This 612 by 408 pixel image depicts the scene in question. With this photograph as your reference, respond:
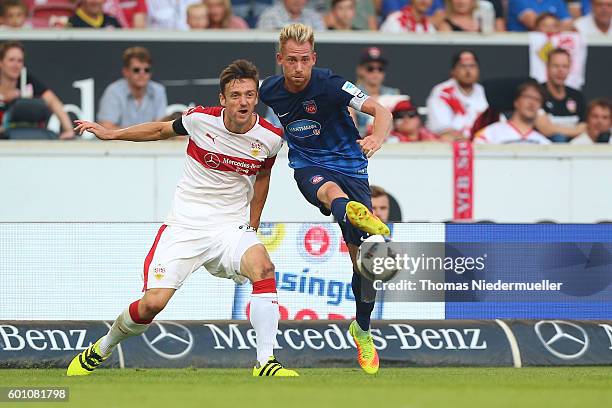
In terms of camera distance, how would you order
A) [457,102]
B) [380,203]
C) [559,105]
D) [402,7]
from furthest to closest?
[402,7] → [559,105] → [457,102] → [380,203]

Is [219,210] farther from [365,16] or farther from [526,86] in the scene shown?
[365,16]

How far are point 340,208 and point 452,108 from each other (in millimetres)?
7048

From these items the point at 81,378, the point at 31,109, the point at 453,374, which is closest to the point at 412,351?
the point at 453,374

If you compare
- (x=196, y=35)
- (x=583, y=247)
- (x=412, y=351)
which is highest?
(x=196, y=35)

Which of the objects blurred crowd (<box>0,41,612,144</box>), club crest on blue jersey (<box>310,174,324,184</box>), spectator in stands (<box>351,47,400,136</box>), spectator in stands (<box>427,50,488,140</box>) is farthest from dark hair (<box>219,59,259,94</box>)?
spectator in stands (<box>427,50,488,140</box>)

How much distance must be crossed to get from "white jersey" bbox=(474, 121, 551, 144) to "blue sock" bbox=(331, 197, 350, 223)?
A: 638cm

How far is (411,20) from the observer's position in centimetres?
1767

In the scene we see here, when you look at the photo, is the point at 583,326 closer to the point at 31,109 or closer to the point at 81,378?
the point at 81,378

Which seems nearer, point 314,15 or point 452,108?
point 452,108

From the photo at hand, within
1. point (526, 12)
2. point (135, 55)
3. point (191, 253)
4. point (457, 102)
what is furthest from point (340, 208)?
point (526, 12)

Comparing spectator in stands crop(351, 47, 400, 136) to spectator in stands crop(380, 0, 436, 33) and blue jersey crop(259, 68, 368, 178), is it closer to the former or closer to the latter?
spectator in stands crop(380, 0, 436, 33)

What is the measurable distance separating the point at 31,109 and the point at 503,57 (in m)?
6.02

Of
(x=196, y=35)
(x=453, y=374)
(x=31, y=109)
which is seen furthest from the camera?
(x=196, y=35)

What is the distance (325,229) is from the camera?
12.2 m
